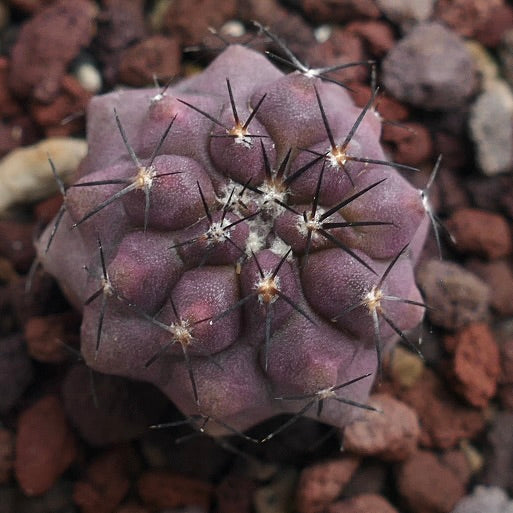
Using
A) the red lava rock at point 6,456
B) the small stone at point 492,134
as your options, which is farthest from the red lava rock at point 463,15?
the red lava rock at point 6,456

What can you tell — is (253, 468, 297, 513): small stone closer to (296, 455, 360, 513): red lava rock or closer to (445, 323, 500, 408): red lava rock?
(296, 455, 360, 513): red lava rock

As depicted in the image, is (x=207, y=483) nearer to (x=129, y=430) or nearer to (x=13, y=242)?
(x=129, y=430)

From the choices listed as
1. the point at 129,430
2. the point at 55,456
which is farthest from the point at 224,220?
the point at 55,456

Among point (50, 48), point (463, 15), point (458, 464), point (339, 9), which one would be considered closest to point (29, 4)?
point (50, 48)

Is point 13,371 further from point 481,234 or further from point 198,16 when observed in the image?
point 481,234

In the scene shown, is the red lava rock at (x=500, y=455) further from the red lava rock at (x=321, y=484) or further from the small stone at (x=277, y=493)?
the small stone at (x=277, y=493)

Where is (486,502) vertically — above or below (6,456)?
below
